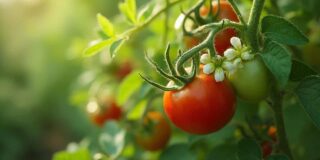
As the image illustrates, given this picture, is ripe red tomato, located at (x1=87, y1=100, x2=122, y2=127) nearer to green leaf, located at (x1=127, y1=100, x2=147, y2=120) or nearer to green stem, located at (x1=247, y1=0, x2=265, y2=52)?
green leaf, located at (x1=127, y1=100, x2=147, y2=120)

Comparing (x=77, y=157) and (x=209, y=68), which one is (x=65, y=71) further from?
(x=209, y=68)

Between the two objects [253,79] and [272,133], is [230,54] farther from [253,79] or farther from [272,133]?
[272,133]

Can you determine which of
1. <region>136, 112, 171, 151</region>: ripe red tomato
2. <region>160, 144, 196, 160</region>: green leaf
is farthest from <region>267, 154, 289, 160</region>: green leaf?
<region>136, 112, 171, 151</region>: ripe red tomato

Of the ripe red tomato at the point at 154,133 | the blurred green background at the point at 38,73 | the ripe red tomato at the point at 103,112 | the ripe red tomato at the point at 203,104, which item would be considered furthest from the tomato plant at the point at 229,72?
the blurred green background at the point at 38,73

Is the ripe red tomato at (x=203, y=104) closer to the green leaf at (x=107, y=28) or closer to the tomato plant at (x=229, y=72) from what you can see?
the tomato plant at (x=229, y=72)

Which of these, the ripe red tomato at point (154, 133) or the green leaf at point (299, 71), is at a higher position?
the ripe red tomato at point (154, 133)

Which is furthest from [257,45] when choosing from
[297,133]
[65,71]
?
[65,71]
